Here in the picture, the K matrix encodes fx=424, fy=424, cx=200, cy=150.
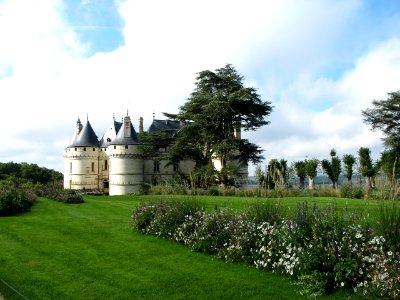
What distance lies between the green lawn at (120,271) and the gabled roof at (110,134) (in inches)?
1504

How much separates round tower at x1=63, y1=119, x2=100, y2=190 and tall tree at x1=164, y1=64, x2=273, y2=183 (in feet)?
49.5

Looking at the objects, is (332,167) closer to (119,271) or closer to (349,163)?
(349,163)

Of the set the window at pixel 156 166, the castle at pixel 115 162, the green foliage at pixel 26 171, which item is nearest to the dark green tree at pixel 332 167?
the castle at pixel 115 162

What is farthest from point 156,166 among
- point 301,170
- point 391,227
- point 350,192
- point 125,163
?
point 391,227

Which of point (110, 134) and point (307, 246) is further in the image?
point (110, 134)

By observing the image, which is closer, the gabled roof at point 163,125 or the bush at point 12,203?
the bush at point 12,203

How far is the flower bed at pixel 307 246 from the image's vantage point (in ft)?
17.0

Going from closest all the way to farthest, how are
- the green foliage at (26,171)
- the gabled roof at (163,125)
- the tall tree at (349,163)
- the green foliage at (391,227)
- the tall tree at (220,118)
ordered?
the green foliage at (391,227) < the tall tree at (349,163) < the tall tree at (220,118) < the gabled roof at (163,125) < the green foliage at (26,171)

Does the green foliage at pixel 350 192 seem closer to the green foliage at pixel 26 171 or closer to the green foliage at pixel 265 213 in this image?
the green foliage at pixel 265 213

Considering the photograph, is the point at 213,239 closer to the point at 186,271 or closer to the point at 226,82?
the point at 186,271

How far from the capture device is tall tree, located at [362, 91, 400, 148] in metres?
33.2

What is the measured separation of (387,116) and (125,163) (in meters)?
24.7

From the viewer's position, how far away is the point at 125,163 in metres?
43.0

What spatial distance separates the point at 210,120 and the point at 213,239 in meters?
26.6
